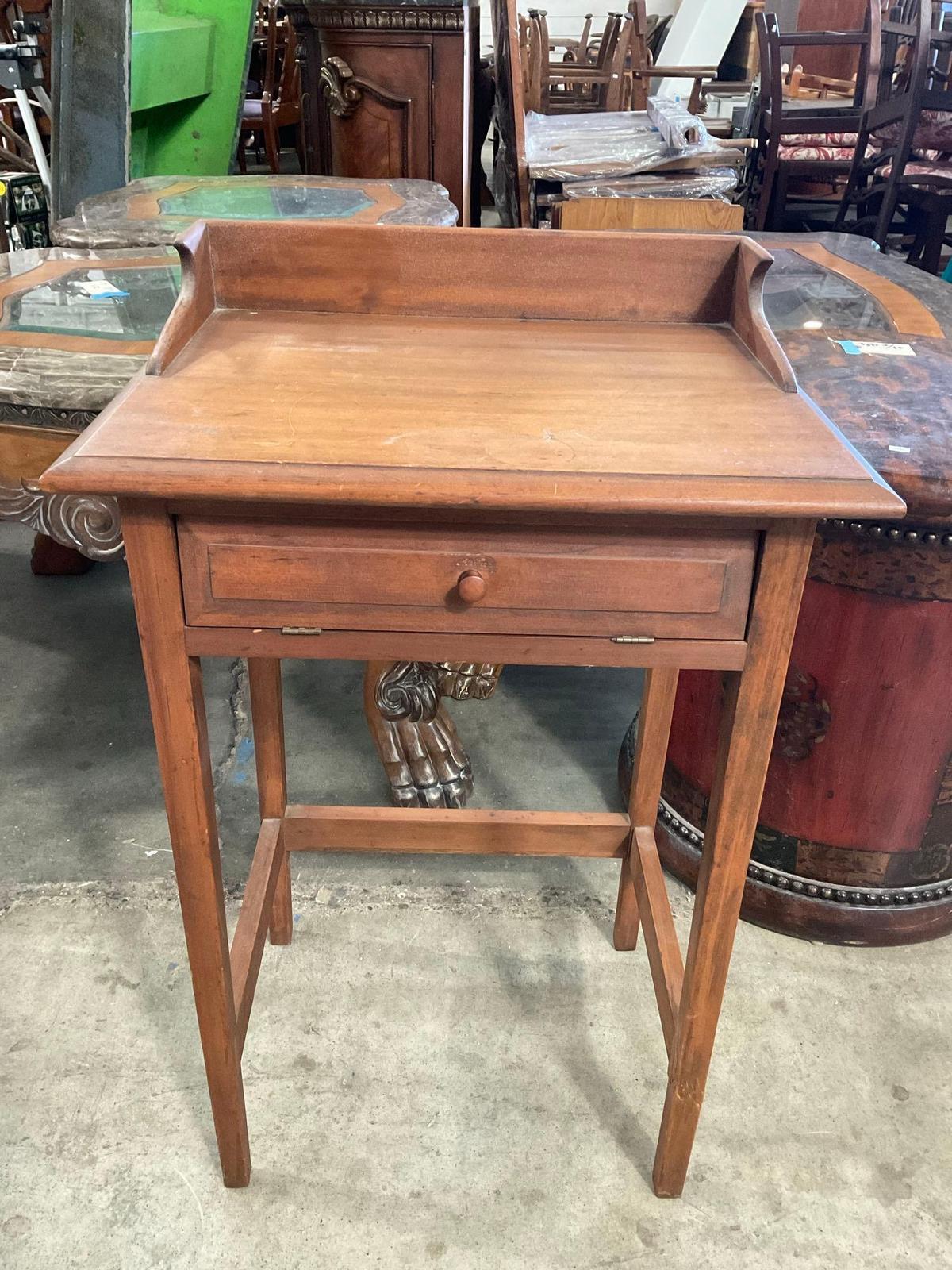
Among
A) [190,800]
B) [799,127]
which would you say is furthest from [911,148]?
[190,800]

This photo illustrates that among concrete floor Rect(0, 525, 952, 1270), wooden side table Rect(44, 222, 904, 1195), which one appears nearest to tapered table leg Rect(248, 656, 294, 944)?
concrete floor Rect(0, 525, 952, 1270)

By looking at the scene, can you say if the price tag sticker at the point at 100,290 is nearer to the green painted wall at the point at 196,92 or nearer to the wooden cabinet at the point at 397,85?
the wooden cabinet at the point at 397,85

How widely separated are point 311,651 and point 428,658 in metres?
0.11

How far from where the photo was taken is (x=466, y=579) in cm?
90

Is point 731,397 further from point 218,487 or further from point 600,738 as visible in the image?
point 600,738

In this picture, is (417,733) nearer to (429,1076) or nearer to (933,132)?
(429,1076)

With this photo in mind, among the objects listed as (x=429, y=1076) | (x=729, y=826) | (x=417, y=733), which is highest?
(x=729, y=826)

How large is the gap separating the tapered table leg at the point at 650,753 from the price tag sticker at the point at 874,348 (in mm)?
605

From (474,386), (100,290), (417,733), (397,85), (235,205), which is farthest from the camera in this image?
(397,85)

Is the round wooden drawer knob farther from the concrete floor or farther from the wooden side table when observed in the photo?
the concrete floor

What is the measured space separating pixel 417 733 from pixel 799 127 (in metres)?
4.69

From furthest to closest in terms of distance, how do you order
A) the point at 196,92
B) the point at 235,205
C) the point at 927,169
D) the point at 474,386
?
the point at 927,169 → the point at 196,92 → the point at 235,205 → the point at 474,386

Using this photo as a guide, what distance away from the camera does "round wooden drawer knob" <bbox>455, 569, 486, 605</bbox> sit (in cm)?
90

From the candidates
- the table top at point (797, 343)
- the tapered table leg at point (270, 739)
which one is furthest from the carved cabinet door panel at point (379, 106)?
the tapered table leg at point (270, 739)
